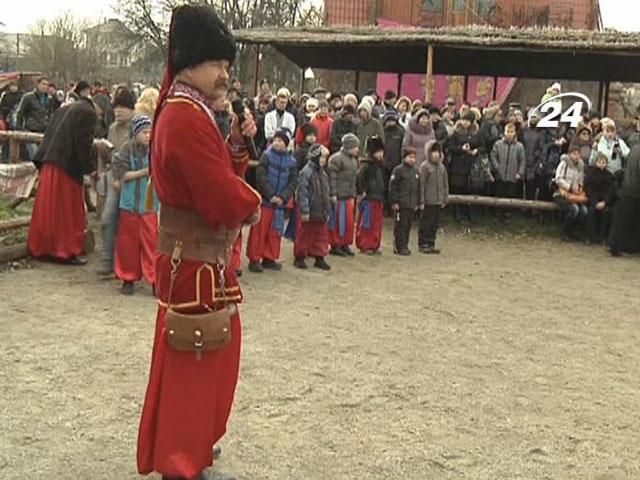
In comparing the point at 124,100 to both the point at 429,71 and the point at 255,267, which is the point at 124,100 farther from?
the point at 429,71

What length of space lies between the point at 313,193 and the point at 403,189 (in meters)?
1.79

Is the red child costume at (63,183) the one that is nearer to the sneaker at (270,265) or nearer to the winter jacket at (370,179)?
the sneaker at (270,265)

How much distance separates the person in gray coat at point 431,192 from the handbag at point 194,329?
8073 mm

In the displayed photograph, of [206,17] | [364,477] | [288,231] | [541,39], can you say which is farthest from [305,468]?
[541,39]

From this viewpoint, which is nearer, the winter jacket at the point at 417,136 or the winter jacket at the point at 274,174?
the winter jacket at the point at 274,174

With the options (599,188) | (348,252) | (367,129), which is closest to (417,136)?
(367,129)

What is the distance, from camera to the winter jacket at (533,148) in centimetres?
1355

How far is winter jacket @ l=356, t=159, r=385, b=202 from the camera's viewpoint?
11.2 m

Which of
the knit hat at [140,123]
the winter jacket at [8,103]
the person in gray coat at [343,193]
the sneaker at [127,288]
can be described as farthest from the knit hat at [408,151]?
the winter jacket at [8,103]

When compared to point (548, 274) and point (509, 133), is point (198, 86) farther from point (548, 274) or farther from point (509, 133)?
point (509, 133)

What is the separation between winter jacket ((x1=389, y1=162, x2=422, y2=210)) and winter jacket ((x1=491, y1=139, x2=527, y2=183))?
2462 mm

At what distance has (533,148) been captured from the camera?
1355cm

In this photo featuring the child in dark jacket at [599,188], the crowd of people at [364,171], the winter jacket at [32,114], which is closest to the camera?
the crowd of people at [364,171]

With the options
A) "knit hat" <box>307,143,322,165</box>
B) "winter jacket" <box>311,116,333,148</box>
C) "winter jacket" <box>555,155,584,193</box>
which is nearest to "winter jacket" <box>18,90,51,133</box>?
"winter jacket" <box>311,116,333,148</box>
